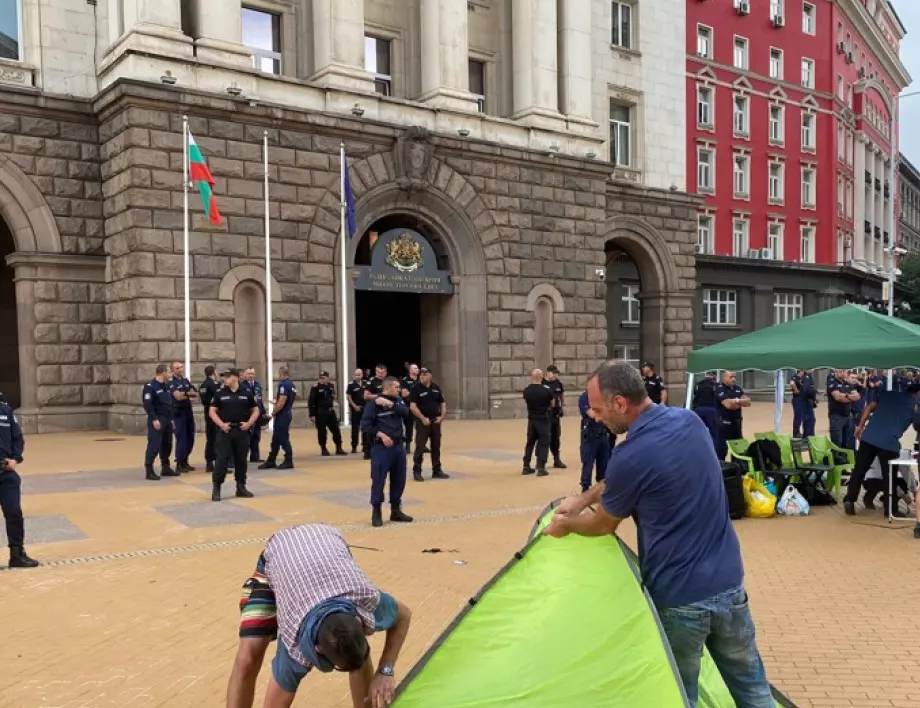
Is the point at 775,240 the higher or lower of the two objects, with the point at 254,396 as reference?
higher

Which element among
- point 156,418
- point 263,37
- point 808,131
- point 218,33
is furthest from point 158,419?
point 808,131

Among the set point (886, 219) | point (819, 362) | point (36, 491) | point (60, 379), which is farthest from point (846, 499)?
point (886, 219)

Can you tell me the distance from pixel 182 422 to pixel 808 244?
3859cm

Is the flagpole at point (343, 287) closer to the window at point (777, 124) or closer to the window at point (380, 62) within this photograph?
the window at point (380, 62)

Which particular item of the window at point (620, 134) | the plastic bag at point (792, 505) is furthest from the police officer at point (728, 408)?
the window at point (620, 134)

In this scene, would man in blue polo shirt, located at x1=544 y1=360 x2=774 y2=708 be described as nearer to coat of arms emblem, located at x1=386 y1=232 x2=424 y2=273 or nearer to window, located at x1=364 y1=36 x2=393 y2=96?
coat of arms emblem, located at x1=386 y1=232 x2=424 y2=273

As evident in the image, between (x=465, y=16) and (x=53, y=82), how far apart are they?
457 inches

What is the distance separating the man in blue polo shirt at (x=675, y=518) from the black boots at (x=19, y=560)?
641 centimetres

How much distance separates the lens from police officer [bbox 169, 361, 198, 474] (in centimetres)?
1404

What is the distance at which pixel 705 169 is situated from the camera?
38.9 metres

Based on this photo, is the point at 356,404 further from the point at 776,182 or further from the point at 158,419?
the point at 776,182

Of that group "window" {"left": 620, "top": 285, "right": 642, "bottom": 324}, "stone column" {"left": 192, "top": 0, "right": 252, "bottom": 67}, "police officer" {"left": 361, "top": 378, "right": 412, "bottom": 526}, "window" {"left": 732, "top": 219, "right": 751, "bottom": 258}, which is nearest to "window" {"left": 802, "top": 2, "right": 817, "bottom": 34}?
"window" {"left": 732, "top": 219, "right": 751, "bottom": 258}

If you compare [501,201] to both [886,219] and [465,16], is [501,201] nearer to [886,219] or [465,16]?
[465,16]

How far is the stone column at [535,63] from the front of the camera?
86.5ft
